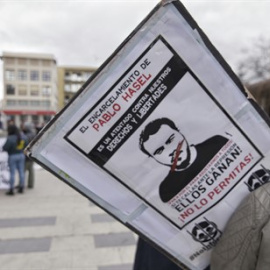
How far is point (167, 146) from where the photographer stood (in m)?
0.97

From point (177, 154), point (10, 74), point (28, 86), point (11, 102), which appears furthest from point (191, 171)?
point (10, 74)

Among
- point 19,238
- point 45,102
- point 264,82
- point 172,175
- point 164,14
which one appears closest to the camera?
point 164,14

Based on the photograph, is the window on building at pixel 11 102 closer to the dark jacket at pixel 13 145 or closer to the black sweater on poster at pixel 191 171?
the dark jacket at pixel 13 145

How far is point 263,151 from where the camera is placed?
102 centimetres

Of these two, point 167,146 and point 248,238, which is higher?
point 167,146

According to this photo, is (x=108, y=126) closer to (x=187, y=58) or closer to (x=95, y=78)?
(x=95, y=78)

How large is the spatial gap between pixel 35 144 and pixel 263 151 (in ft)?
2.37

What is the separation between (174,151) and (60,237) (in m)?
3.67

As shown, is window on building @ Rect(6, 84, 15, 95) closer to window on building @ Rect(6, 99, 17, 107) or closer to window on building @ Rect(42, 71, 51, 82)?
window on building @ Rect(6, 99, 17, 107)

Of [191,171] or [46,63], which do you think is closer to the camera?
[191,171]

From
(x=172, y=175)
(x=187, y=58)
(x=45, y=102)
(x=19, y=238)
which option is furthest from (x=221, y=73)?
(x=45, y=102)

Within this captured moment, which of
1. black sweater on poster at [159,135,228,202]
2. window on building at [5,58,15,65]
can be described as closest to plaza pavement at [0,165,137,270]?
black sweater on poster at [159,135,228,202]

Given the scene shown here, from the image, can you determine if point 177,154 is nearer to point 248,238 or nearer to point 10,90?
point 248,238

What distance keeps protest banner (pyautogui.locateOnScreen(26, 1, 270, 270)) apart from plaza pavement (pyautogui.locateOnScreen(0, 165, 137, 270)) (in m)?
2.70
